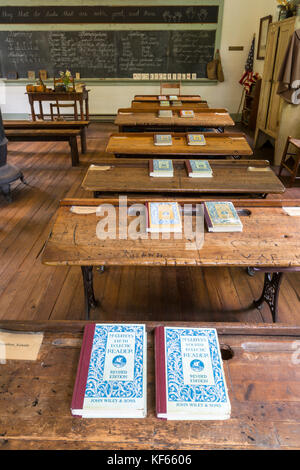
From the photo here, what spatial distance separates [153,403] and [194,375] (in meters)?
0.13

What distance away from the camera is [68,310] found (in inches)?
78.6

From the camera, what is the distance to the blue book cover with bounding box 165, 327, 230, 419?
2.58 feet

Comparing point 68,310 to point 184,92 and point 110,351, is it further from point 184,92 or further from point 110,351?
point 184,92

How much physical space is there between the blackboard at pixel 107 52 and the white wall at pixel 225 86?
26 centimetres

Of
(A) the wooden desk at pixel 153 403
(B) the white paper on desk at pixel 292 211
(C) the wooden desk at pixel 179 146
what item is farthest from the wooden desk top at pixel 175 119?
(A) the wooden desk at pixel 153 403

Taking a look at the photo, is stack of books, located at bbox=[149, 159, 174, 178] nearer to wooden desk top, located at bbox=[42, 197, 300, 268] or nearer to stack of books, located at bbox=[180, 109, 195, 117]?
wooden desk top, located at bbox=[42, 197, 300, 268]

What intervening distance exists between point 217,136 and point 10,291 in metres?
2.16

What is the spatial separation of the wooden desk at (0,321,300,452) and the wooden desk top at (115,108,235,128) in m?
2.80

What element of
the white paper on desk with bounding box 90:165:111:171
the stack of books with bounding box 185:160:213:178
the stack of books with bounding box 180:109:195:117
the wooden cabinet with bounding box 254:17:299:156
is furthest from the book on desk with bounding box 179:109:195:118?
the white paper on desk with bounding box 90:165:111:171

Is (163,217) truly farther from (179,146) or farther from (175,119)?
(175,119)

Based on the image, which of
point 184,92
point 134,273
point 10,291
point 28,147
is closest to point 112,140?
point 134,273

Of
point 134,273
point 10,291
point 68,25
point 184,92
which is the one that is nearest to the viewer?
point 10,291

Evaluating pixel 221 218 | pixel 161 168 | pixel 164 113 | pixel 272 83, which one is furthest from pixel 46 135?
pixel 221 218
